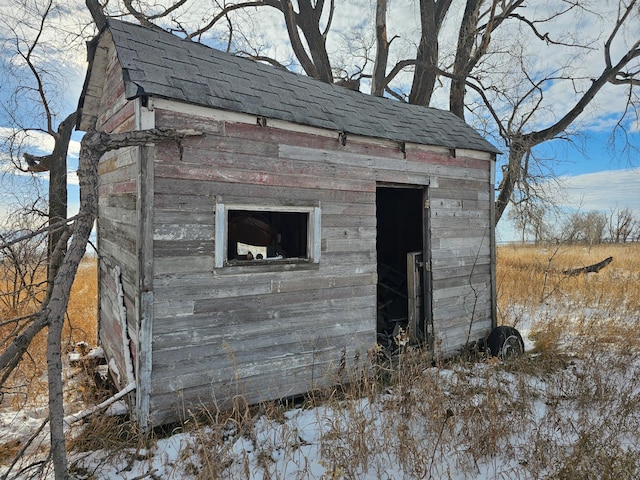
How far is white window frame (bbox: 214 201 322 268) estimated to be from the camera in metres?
3.99

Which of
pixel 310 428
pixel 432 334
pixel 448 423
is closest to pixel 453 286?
pixel 432 334

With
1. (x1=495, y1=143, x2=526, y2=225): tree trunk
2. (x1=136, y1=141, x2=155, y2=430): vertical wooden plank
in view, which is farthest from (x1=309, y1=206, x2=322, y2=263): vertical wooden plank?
(x1=495, y1=143, x2=526, y2=225): tree trunk

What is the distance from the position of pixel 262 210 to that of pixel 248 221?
1781 mm

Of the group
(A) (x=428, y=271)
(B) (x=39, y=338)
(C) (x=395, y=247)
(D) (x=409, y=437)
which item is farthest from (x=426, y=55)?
(B) (x=39, y=338)

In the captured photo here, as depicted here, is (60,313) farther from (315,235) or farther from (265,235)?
(265,235)

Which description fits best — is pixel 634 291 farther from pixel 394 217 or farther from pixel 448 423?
pixel 448 423

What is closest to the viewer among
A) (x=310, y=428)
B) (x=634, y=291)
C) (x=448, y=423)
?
(x=448, y=423)

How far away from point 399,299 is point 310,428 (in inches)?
165

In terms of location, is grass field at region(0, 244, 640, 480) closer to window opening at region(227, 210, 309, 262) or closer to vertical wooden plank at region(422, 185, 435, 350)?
vertical wooden plank at region(422, 185, 435, 350)

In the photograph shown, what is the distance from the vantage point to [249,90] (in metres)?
4.44

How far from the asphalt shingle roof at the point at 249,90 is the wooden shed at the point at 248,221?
26mm

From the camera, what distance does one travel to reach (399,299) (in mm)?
7738

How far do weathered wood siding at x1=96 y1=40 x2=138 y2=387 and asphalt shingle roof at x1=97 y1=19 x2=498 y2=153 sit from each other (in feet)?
1.52

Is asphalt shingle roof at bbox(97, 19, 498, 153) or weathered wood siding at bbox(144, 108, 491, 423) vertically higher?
asphalt shingle roof at bbox(97, 19, 498, 153)
